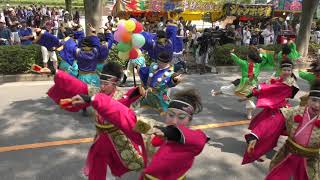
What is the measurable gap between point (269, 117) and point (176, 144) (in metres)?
1.72

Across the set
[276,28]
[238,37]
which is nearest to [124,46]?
[238,37]

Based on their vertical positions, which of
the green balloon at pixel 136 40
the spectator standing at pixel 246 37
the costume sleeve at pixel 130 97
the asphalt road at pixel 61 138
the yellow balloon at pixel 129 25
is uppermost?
the yellow balloon at pixel 129 25

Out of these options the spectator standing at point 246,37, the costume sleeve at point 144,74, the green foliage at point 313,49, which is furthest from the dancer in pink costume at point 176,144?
the spectator standing at point 246,37

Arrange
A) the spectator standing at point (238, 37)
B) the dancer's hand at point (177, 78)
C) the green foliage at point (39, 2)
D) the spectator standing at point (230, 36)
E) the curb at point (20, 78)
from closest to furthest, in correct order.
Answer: the dancer's hand at point (177, 78) → the curb at point (20, 78) → the spectator standing at point (230, 36) → the spectator standing at point (238, 37) → the green foliage at point (39, 2)

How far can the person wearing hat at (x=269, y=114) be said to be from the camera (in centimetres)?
416

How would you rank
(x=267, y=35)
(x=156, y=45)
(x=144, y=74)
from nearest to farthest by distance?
1. (x=144, y=74)
2. (x=156, y=45)
3. (x=267, y=35)

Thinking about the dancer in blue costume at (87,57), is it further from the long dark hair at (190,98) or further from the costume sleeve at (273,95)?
the long dark hair at (190,98)

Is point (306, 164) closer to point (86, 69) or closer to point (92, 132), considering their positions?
point (92, 132)

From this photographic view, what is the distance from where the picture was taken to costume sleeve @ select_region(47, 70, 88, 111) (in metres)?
3.90

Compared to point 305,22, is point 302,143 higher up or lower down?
lower down

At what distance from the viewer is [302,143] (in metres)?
3.93

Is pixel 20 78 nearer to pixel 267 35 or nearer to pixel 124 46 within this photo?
pixel 124 46

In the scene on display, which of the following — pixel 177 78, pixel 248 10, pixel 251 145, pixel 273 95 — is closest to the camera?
pixel 251 145

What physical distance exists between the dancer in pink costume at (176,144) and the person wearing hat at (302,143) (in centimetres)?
119
